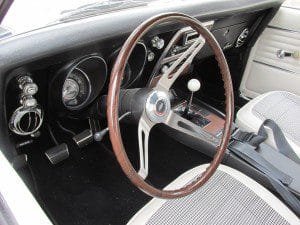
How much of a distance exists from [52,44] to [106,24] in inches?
8.1

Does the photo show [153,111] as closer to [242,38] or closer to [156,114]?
[156,114]

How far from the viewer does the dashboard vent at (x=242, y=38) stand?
205cm

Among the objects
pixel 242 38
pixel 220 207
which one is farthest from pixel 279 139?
pixel 242 38

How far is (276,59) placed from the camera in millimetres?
2100

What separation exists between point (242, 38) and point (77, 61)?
4.20ft

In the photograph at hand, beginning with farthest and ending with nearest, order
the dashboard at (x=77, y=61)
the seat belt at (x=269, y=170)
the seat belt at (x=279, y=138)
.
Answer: the seat belt at (x=279, y=138), the seat belt at (x=269, y=170), the dashboard at (x=77, y=61)

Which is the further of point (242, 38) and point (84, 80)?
point (242, 38)

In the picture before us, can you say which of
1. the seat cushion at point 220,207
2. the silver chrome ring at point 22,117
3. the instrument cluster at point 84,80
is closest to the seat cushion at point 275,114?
the seat cushion at point 220,207

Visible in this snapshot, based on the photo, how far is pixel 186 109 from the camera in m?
2.05

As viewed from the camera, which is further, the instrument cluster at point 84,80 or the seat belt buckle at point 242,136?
the seat belt buckle at point 242,136

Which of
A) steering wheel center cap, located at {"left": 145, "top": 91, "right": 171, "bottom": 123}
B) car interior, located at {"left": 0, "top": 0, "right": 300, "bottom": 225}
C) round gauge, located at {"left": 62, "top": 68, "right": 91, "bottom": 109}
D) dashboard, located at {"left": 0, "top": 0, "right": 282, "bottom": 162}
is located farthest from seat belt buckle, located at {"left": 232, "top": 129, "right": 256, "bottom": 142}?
round gauge, located at {"left": 62, "top": 68, "right": 91, "bottom": 109}

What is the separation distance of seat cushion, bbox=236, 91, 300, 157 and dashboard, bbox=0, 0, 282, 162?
42 cm

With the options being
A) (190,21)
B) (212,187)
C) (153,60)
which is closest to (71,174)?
(153,60)

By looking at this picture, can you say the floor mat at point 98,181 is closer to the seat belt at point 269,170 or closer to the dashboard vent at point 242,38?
the seat belt at point 269,170
